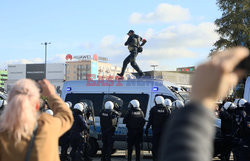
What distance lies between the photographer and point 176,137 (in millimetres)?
1248

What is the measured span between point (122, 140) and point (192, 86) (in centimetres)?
1112

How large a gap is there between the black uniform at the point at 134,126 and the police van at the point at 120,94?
49cm

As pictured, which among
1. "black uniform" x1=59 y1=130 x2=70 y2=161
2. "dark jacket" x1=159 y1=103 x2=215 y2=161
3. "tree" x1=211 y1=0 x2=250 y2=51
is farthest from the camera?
"tree" x1=211 y1=0 x2=250 y2=51

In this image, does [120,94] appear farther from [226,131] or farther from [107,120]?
[226,131]

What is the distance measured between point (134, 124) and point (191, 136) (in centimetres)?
1021

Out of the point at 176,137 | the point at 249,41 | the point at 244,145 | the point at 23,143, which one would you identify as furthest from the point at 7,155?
the point at 249,41

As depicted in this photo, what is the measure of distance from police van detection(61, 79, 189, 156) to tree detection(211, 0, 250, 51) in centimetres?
1701

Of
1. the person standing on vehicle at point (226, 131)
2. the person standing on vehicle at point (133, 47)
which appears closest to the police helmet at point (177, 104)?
the person standing on vehicle at point (226, 131)

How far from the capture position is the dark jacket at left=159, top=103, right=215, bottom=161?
1.22 metres

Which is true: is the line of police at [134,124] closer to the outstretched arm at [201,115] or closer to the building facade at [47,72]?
the outstretched arm at [201,115]

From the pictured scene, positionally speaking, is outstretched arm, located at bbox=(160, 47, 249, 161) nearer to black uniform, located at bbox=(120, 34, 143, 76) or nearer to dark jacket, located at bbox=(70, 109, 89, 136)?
dark jacket, located at bbox=(70, 109, 89, 136)

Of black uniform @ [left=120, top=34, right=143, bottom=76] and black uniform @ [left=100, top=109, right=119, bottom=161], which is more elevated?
black uniform @ [left=120, top=34, right=143, bottom=76]

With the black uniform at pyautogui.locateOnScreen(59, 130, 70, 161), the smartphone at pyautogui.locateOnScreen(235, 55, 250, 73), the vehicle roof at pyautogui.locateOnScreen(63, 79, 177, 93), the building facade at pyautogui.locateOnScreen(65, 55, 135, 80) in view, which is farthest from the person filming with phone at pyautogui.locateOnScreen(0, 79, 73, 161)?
the building facade at pyautogui.locateOnScreen(65, 55, 135, 80)

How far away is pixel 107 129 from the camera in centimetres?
1146
